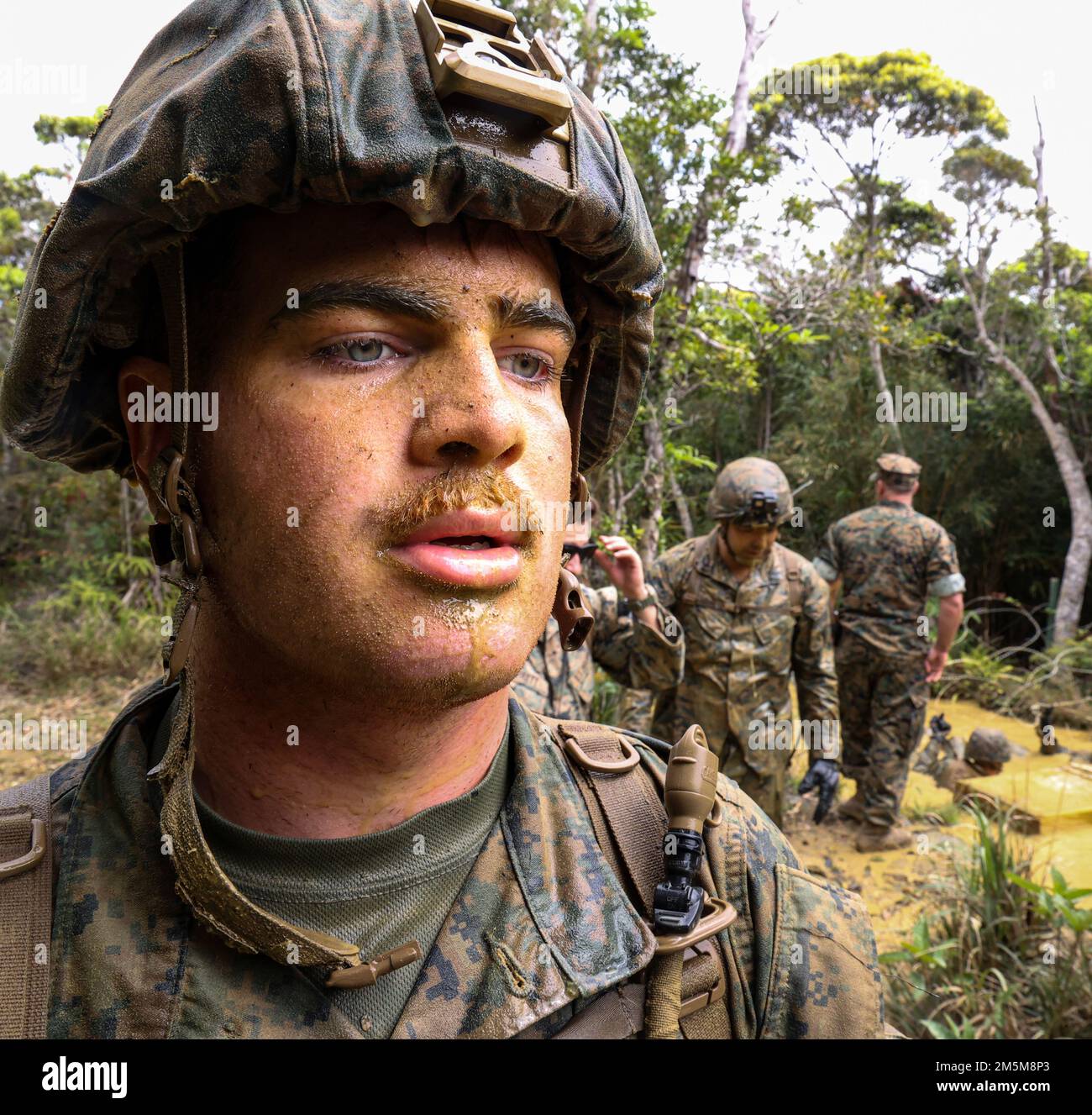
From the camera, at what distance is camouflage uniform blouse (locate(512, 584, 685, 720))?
4.51 meters

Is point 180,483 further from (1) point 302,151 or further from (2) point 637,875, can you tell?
(2) point 637,875

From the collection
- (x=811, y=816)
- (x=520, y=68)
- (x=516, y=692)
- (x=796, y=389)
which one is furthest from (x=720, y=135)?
(x=796, y=389)

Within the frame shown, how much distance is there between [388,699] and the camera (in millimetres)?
1227

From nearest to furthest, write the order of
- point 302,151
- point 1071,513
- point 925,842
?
1. point 302,151
2. point 925,842
3. point 1071,513

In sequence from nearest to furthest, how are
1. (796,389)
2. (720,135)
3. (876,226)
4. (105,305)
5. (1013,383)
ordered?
(105,305), (720,135), (1013,383), (796,389), (876,226)

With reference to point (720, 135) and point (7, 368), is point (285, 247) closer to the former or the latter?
point (7, 368)

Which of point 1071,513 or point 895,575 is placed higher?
point 1071,513

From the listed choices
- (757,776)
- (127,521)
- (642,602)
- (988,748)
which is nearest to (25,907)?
(642,602)

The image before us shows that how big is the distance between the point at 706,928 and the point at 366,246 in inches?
42.7

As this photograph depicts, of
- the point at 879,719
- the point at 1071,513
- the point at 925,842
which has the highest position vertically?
the point at 1071,513

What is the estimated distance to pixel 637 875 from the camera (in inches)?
57.4

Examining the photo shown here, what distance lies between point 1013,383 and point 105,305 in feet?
46.7

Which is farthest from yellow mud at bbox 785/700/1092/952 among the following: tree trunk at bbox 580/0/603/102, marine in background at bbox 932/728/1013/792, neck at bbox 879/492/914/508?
tree trunk at bbox 580/0/603/102

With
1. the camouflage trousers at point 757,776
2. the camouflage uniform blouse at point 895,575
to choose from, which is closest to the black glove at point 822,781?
the camouflage trousers at point 757,776
